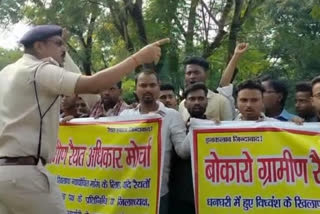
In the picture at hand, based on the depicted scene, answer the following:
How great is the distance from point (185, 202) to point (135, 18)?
9.13 metres

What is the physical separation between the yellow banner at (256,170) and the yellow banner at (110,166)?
0.41 metres

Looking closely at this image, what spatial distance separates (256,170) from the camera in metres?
4.30

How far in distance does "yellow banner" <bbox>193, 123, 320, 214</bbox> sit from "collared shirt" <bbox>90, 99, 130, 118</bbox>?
4.82ft

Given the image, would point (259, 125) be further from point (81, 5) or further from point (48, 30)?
point (81, 5)

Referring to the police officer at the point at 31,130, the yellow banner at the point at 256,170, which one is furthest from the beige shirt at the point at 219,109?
the police officer at the point at 31,130

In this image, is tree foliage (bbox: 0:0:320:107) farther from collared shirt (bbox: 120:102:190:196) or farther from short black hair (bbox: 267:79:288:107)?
collared shirt (bbox: 120:102:190:196)

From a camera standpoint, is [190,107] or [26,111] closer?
[26,111]

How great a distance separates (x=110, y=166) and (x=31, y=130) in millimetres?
1397

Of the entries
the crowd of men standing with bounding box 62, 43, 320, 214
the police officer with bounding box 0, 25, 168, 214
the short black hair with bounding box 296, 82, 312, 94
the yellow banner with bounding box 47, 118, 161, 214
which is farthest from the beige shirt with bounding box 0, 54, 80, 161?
the short black hair with bounding box 296, 82, 312, 94

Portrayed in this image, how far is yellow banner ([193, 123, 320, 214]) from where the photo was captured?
416cm

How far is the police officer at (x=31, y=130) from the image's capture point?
3.60 m

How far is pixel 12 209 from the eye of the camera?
3.70 m

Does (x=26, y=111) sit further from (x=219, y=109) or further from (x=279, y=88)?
(x=279, y=88)

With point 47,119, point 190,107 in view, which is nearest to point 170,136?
point 190,107
